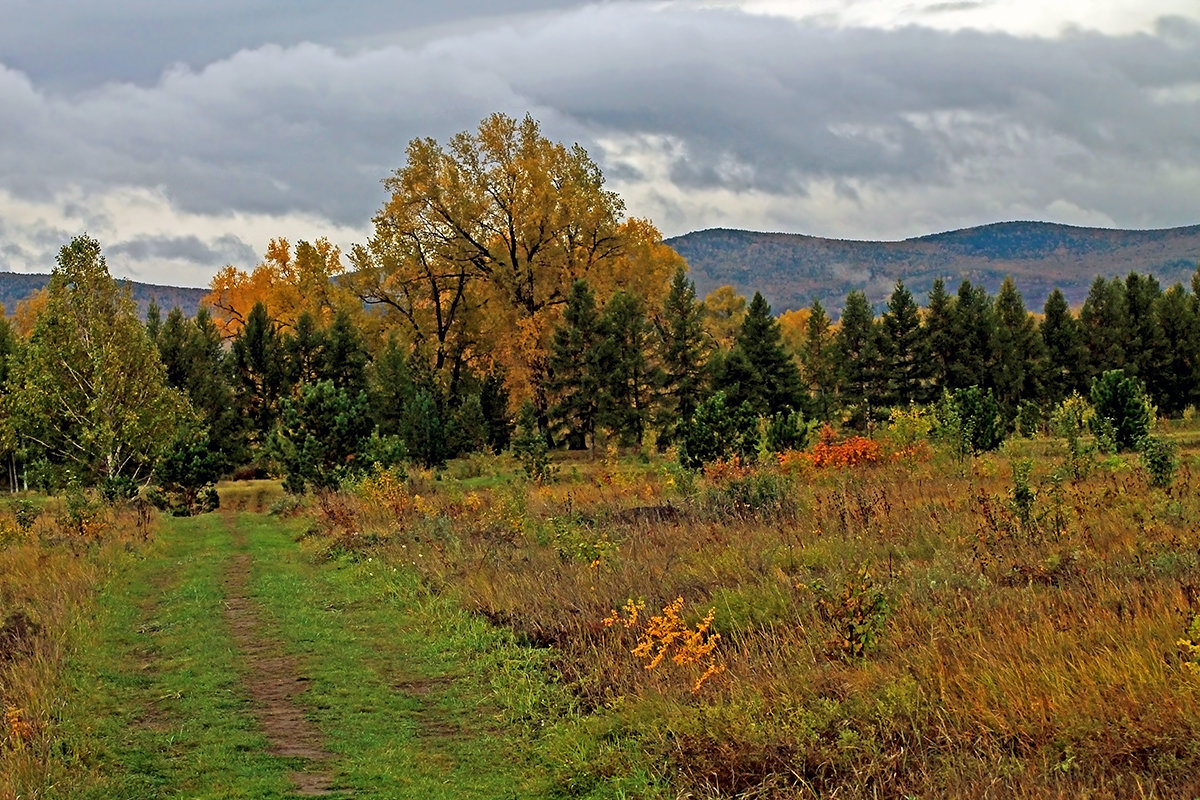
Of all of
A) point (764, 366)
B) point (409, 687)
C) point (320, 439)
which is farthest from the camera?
point (764, 366)

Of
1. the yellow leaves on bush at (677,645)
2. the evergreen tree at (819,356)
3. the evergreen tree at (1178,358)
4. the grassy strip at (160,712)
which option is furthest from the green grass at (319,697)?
the evergreen tree at (1178,358)

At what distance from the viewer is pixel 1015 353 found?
61375 mm

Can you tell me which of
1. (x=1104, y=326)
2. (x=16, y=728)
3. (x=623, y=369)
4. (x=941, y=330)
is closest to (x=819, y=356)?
(x=941, y=330)

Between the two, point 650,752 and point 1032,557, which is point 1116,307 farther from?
point 650,752

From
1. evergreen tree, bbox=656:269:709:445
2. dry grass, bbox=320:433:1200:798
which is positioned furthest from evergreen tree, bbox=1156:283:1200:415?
dry grass, bbox=320:433:1200:798

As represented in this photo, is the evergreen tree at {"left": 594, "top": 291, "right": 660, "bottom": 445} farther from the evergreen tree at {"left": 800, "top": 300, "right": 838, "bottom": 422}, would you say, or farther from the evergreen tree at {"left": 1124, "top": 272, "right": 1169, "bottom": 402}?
the evergreen tree at {"left": 1124, "top": 272, "right": 1169, "bottom": 402}

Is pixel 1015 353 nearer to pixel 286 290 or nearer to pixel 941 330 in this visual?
pixel 941 330

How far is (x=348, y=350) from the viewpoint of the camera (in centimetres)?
5378

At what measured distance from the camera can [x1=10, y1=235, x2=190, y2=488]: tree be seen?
102 ft

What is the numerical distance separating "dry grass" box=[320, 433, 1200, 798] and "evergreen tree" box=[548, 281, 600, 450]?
3268 centimetres

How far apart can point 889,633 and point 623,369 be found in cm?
4119

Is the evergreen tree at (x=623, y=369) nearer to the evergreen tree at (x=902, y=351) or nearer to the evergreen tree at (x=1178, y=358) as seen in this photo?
the evergreen tree at (x=902, y=351)

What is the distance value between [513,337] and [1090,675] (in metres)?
45.2

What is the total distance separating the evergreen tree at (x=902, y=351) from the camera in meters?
57.7
